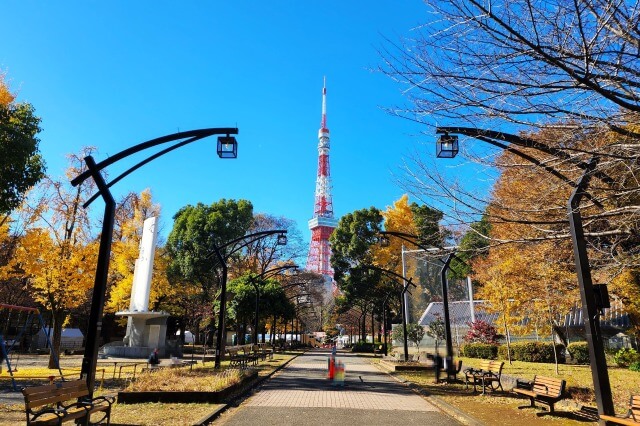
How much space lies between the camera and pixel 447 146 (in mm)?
7770

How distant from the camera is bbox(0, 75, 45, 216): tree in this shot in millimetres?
12875

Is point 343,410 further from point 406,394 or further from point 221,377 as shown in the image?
point 221,377

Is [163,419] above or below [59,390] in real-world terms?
below

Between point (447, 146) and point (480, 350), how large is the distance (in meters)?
22.8

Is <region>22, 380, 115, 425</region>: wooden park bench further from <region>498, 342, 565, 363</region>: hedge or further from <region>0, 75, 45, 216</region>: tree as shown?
<region>498, 342, 565, 363</region>: hedge

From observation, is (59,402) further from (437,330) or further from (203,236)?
(203,236)

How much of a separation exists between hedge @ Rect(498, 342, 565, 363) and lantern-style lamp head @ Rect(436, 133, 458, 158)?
67.6 ft

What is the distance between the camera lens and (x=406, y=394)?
12.6 m

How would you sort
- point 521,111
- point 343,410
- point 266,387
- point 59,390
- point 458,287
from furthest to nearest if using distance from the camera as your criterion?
1. point 458,287
2. point 266,387
3. point 343,410
4. point 59,390
5. point 521,111

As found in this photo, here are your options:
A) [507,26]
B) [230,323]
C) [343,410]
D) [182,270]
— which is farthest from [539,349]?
[182,270]

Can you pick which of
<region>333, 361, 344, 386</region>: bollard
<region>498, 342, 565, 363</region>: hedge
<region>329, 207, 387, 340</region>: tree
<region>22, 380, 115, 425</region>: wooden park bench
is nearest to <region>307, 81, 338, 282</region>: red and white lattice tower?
<region>329, 207, 387, 340</region>: tree

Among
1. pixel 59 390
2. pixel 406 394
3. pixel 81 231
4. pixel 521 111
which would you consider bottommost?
pixel 406 394

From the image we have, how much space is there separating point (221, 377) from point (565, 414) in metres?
8.60

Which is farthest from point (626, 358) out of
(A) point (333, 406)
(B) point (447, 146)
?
(B) point (447, 146)
